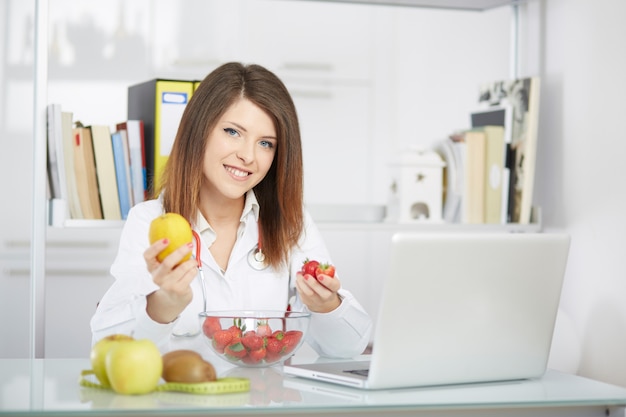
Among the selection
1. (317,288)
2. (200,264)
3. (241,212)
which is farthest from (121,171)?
(317,288)

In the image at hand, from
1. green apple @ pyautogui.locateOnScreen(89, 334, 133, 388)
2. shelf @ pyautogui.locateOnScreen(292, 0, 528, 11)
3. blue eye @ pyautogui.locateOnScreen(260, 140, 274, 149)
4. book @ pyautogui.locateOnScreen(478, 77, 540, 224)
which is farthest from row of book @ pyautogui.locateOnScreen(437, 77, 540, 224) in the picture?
green apple @ pyautogui.locateOnScreen(89, 334, 133, 388)

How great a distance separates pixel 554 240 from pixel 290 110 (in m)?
0.82

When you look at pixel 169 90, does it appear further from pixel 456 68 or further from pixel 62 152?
pixel 456 68

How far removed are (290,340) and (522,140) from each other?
52.8 inches

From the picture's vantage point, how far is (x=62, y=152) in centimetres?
226

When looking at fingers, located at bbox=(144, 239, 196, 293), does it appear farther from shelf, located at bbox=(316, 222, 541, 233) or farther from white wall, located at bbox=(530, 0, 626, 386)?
white wall, located at bbox=(530, 0, 626, 386)

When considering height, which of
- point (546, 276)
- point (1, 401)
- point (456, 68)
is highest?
point (456, 68)

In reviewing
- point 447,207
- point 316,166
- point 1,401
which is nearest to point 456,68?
point 316,166

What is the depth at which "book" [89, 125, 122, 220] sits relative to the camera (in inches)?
91.8

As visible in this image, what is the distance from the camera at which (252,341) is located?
1485 millimetres

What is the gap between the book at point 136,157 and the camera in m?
2.35

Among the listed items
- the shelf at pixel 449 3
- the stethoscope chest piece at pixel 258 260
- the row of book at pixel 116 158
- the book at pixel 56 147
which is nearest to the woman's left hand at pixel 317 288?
the stethoscope chest piece at pixel 258 260

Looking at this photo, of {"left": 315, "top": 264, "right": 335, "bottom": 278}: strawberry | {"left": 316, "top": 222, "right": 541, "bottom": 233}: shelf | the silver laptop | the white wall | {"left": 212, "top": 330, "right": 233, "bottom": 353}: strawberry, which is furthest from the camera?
{"left": 316, "top": 222, "right": 541, "bottom": 233}: shelf

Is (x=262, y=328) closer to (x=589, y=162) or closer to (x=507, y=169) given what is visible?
(x=589, y=162)
